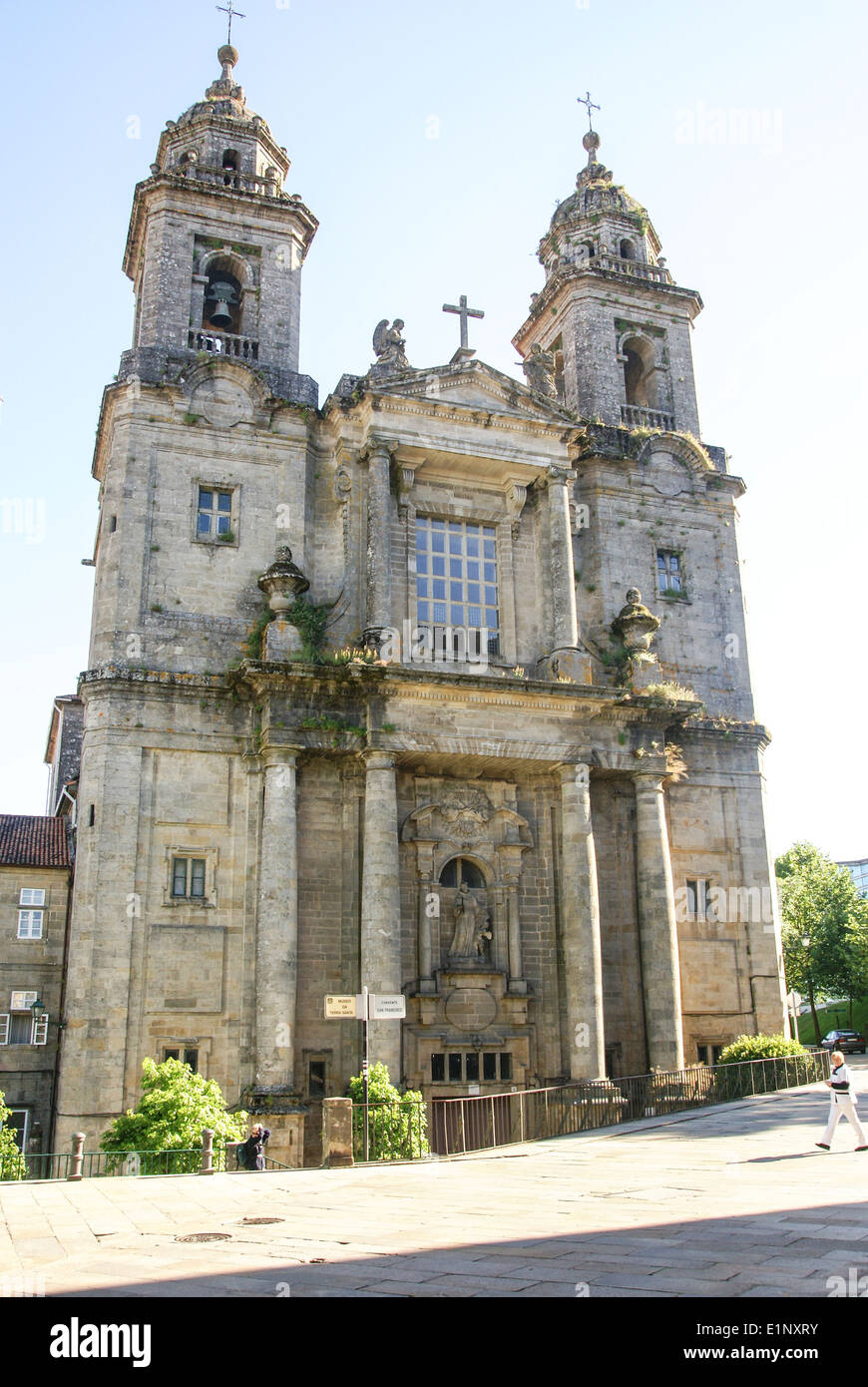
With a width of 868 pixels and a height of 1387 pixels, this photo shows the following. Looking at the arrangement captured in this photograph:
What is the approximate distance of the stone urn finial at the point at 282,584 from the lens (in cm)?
2691

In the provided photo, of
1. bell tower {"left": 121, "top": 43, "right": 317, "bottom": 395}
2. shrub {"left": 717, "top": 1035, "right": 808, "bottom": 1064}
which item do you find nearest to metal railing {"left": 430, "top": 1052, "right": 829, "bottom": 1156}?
shrub {"left": 717, "top": 1035, "right": 808, "bottom": 1064}

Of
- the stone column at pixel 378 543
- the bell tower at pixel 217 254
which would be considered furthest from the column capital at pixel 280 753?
the bell tower at pixel 217 254

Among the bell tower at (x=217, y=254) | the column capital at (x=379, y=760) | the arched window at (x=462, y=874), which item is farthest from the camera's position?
the bell tower at (x=217, y=254)

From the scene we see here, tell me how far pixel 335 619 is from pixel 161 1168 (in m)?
13.7

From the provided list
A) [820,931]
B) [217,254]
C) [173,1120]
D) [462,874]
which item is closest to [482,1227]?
[173,1120]

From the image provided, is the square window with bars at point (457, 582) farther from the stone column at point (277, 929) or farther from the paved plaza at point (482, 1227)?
the paved plaza at point (482, 1227)

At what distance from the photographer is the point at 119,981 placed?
24000 millimetres

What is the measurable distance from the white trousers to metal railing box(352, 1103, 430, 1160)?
7121mm

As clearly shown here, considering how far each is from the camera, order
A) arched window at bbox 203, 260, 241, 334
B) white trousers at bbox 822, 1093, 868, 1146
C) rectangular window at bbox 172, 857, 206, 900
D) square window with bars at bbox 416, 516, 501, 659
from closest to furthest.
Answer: white trousers at bbox 822, 1093, 868, 1146, rectangular window at bbox 172, 857, 206, 900, square window with bars at bbox 416, 516, 501, 659, arched window at bbox 203, 260, 241, 334

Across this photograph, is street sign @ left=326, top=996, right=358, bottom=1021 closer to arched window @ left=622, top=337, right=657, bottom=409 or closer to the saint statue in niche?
the saint statue in niche

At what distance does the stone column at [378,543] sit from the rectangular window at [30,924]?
1056 centimetres

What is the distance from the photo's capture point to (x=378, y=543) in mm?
27766

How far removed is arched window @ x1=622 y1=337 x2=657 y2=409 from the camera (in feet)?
118
